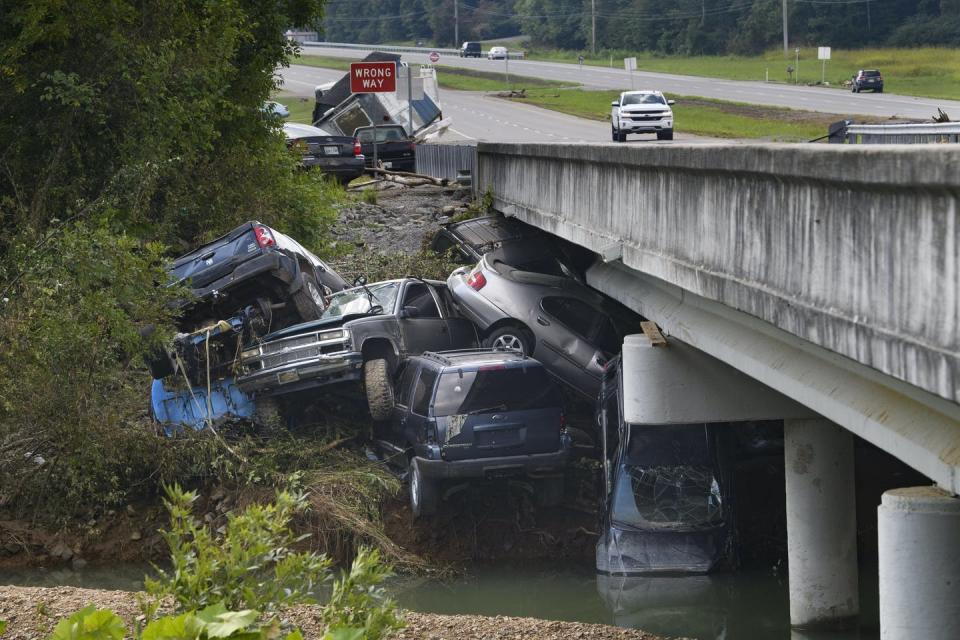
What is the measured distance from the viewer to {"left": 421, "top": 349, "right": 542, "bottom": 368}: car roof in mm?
14266

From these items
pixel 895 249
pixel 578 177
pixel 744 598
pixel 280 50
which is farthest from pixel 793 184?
pixel 280 50

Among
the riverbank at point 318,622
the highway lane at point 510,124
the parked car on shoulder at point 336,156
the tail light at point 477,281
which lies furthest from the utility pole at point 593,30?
the riverbank at point 318,622

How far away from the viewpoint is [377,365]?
15.8 m

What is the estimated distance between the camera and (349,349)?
15875mm

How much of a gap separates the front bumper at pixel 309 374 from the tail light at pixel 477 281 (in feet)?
7.77

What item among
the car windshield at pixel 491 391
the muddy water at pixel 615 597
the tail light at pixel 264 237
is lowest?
the muddy water at pixel 615 597

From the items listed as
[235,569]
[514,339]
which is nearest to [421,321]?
Answer: [514,339]

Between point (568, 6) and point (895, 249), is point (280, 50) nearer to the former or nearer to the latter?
point (895, 249)

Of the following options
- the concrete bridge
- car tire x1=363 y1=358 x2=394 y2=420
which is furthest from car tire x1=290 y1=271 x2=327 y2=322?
the concrete bridge

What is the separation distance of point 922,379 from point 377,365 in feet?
33.9

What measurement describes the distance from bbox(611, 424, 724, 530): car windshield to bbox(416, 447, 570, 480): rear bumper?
32.9 inches

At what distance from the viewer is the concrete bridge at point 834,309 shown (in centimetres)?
621

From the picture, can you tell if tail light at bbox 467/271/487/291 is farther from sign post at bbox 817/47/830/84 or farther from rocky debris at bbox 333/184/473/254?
sign post at bbox 817/47/830/84

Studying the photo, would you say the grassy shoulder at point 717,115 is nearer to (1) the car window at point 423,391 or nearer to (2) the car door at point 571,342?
(2) the car door at point 571,342
